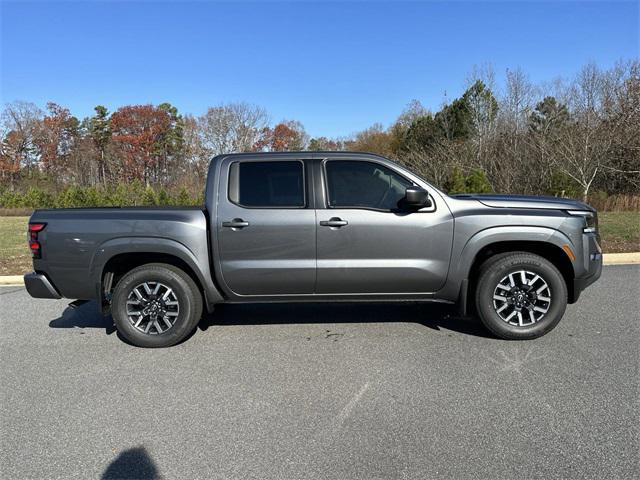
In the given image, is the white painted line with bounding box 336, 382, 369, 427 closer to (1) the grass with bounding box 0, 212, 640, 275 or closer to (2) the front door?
(2) the front door

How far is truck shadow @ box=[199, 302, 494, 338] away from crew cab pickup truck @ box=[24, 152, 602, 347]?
638 mm

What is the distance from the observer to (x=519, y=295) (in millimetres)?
4254

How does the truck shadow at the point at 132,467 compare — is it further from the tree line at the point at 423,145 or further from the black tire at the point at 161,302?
the tree line at the point at 423,145

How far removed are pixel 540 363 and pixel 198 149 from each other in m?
51.9

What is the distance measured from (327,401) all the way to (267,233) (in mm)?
1729

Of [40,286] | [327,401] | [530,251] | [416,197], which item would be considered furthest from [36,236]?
[530,251]

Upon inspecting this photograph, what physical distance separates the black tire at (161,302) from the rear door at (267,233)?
0.43 m

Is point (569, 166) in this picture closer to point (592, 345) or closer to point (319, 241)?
point (592, 345)

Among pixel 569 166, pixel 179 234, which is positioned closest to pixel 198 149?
pixel 569 166

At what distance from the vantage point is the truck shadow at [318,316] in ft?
16.1

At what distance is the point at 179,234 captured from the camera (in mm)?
4184

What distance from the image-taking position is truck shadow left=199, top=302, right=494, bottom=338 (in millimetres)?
4887

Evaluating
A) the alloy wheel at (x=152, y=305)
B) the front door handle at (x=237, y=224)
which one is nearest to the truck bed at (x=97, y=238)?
the front door handle at (x=237, y=224)

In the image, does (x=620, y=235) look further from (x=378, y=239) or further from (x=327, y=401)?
(x=327, y=401)
